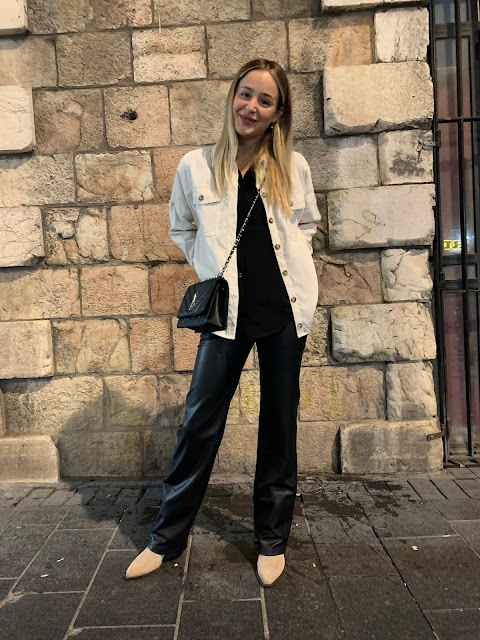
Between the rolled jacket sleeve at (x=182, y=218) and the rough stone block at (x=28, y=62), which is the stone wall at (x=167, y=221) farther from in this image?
the rolled jacket sleeve at (x=182, y=218)

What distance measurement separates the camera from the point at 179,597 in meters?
1.93

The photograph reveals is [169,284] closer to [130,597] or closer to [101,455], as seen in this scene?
[101,455]

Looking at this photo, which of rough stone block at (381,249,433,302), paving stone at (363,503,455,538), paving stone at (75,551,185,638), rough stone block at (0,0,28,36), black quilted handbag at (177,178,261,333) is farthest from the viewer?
rough stone block at (381,249,433,302)

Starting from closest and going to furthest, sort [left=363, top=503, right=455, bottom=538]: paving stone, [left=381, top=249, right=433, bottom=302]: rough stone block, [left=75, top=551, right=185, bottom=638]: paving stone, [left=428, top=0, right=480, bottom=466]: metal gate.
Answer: [left=75, top=551, right=185, bottom=638]: paving stone
[left=363, top=503, right=455, bottom=538]: paving stone
[left=381, top=249, right=433, bottom=302]: rough stone block
[left=428, top=0, right=480, bottom=466]: metal gate

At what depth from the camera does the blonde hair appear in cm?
207

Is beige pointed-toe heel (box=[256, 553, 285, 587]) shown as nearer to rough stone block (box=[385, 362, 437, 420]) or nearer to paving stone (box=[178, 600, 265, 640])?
paving stone (box=[178, 600, 265, 640])

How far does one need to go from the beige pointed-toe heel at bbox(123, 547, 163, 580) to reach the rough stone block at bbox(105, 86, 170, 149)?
2483mm

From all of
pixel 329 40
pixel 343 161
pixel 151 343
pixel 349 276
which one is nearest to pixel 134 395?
pixel 151 343

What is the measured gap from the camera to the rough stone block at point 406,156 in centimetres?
312

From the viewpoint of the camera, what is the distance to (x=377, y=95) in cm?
309

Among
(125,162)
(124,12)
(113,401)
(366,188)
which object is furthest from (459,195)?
(113,401)

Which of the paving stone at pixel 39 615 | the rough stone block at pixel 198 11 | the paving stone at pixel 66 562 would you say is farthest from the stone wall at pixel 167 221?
the paving stone at pixel 39 615

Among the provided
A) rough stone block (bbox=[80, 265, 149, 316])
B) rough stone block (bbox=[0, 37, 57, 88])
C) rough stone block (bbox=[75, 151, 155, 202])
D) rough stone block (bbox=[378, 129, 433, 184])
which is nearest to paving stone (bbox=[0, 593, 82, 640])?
rough stone block (bbox=[80, 265, 149, 316])

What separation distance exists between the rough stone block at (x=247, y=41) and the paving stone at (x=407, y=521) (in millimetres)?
2867
